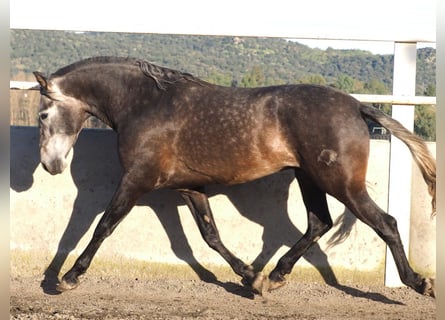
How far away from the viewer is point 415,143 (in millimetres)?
5035

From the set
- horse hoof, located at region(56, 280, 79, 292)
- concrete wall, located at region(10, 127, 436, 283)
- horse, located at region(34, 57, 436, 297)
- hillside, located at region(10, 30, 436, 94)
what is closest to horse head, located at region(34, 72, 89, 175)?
horse, located at region(34, 57, 436, 297)

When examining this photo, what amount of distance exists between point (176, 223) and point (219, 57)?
40.1 m

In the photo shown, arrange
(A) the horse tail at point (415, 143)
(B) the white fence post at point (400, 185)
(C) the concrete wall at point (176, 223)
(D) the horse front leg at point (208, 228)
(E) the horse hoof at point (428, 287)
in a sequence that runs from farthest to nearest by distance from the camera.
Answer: (C) the concrete wall at point (176, 223) → (B) the white fence post at point (400, 185) → (D) the horse front leg at point (208, 228) → (A) the horse tail at point (415, 143) → (E) the horse hoof at point (428, 287)

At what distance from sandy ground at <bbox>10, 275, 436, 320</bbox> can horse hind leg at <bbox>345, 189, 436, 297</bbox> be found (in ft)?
0.82

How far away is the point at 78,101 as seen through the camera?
18.6 feet

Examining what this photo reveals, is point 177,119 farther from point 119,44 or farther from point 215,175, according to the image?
point 119,44

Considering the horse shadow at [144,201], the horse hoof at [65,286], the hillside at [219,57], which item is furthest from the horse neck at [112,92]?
the hillside at [219,57]

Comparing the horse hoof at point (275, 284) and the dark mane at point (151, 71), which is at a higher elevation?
the dark mane at point (151, 71)

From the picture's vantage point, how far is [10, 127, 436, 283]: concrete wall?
5.91 metres

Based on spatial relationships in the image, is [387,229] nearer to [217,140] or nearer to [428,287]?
[428,287]

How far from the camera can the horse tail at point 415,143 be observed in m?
5.00

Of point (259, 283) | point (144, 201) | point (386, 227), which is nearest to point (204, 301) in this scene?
point (259, 283)

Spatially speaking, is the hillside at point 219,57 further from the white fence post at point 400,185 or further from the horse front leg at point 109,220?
the horse front leg at point 109,220

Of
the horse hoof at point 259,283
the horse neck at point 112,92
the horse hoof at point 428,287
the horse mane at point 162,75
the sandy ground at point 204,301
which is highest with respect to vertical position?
the horse mane at point 162,75
